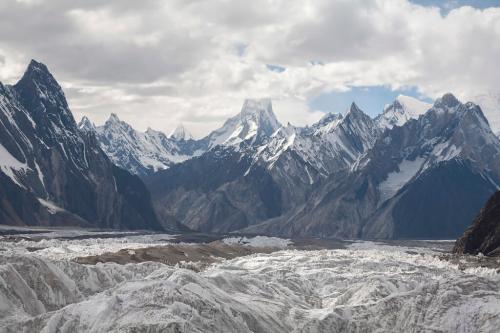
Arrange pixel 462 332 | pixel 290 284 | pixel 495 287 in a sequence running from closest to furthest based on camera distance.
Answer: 1. pixel 462 332
2. pixel 495 287
3. pixel 290 284

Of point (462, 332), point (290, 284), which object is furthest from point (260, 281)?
point (462, 332)

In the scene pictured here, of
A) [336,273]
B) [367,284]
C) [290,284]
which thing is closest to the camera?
[367,284]

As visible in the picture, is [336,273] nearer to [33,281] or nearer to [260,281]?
[260,281]

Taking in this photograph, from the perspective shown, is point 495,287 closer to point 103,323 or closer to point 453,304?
point 453,304

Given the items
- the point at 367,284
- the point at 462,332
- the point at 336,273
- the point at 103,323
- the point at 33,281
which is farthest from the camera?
the point at 336,273

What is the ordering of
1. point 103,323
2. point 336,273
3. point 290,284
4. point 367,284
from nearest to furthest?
point 103,323 < point 367,284 < point 290,284 < point 336,273

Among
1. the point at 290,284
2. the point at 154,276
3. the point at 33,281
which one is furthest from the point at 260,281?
the point at 33,281

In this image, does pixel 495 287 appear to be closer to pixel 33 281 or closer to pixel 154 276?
pixel 154 276

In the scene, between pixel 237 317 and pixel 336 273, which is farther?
pixel 336 273

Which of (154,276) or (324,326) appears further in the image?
(154,276)
